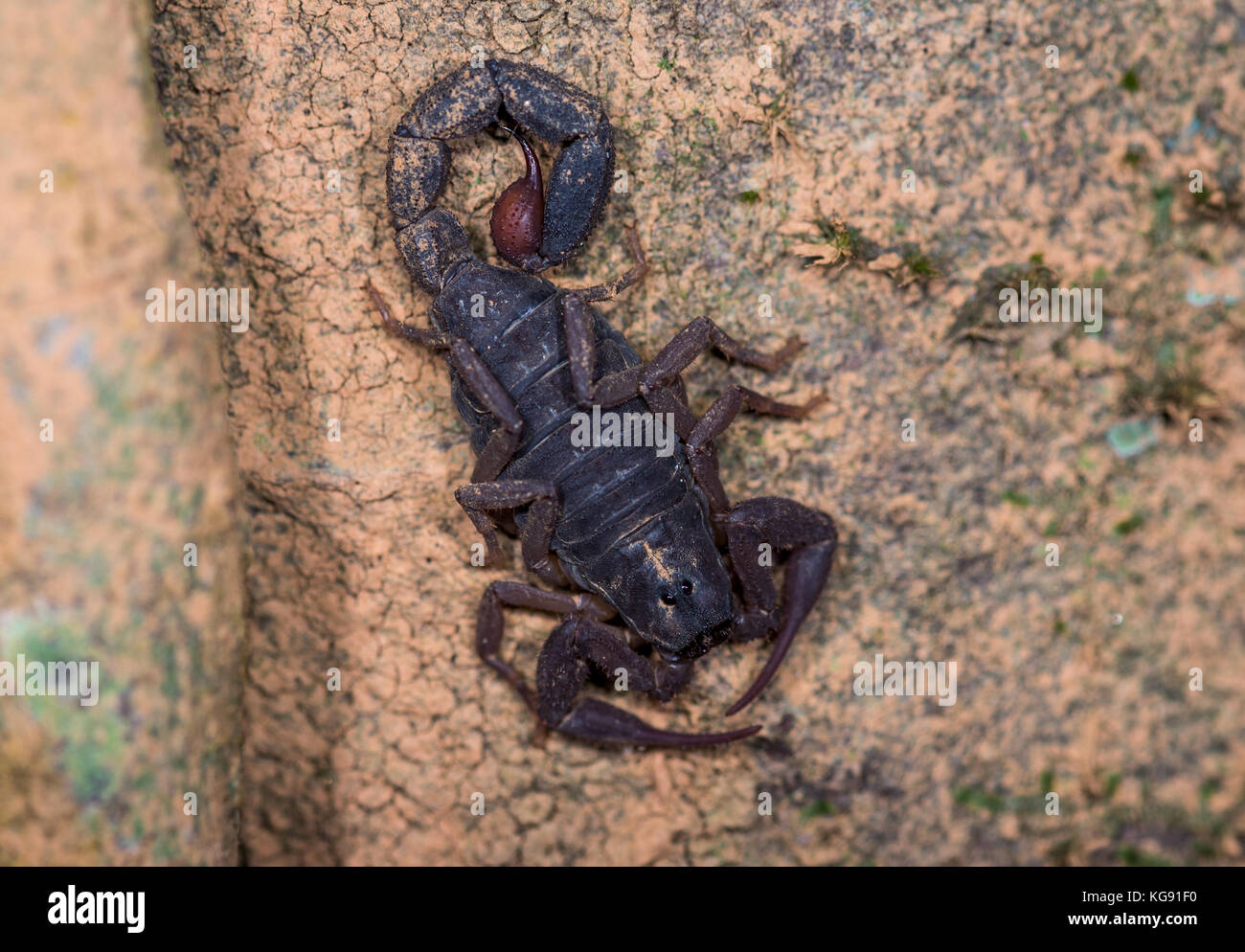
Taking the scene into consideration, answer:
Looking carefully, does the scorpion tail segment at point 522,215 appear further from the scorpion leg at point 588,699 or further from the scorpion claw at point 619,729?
the scorpion claw at point 619,729

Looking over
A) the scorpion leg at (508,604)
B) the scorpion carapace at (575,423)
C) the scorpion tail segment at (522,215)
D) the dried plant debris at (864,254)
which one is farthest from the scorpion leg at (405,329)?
the dried plant debris at (864,254)

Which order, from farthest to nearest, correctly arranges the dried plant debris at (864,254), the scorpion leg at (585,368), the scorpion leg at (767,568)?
1. the dried plant debris at (864,254)
2. the scorpion leg at (767,568)
3. the scorpion leg at (585,368)

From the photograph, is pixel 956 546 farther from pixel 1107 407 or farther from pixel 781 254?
pixel 781 254

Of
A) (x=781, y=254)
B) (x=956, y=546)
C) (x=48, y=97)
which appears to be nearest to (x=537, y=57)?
(x=781, y=254)

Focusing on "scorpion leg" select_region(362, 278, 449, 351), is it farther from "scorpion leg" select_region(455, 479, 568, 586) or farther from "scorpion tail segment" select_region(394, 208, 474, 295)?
"scorpion leg" select_region(455, 479, 568, 586)

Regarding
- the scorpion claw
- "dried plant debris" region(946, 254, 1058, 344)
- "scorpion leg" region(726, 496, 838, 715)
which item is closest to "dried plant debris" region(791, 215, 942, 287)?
"dried plant debris" region(946, 254, 1058, 344)

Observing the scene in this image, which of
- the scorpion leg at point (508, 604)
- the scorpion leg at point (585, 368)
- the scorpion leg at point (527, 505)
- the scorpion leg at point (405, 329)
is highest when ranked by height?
the scorpion leg at point (405, 329)

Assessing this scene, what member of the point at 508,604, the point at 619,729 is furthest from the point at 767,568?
the point at 508,604
